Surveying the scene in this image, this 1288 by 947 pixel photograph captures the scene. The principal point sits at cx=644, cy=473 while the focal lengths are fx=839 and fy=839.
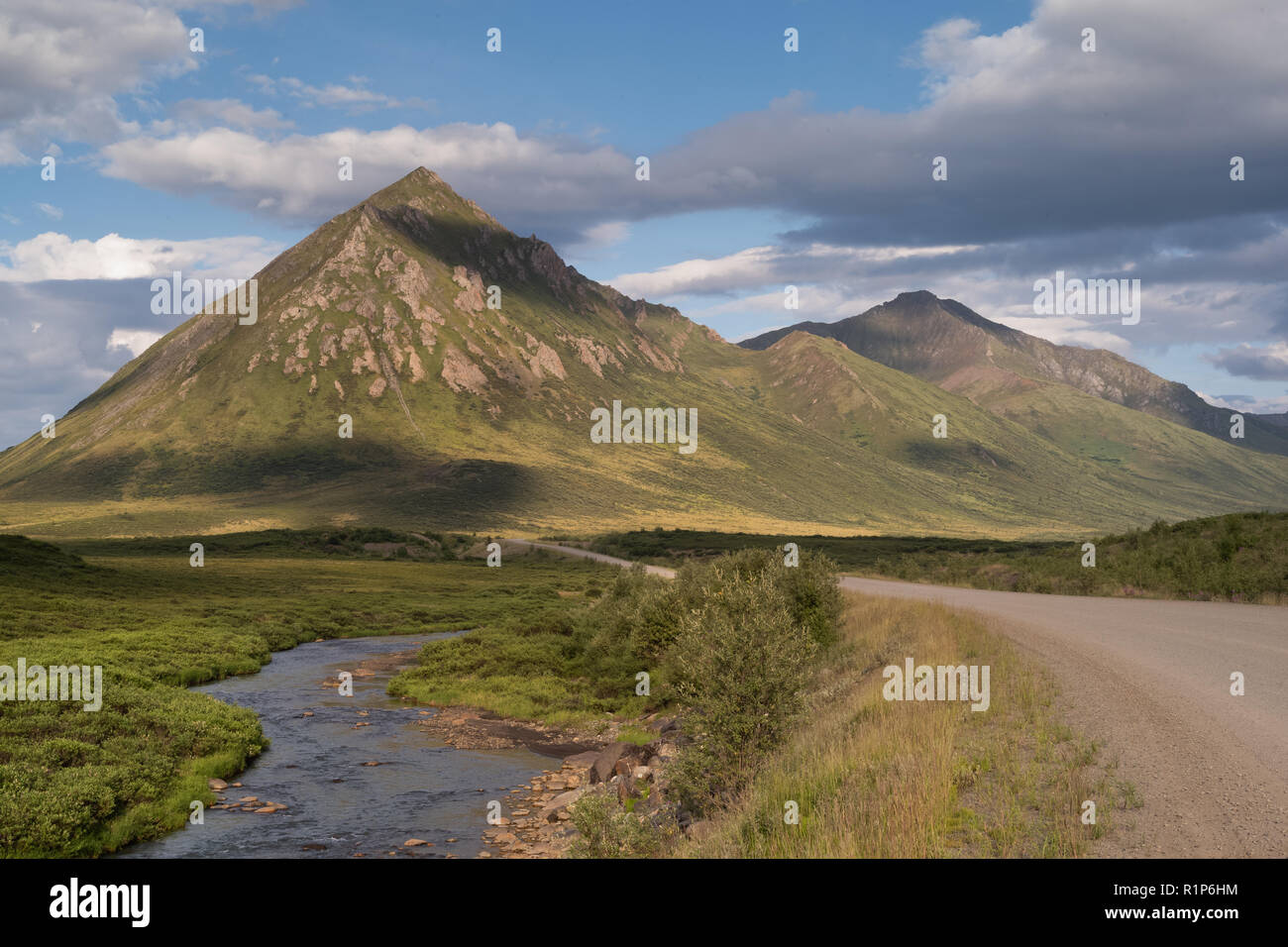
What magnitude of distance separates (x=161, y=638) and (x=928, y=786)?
44.1m

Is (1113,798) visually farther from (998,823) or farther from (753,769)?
(753,769)

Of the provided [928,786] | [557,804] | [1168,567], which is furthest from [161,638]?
[1168,567]

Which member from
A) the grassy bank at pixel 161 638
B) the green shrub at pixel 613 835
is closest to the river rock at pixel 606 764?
the green shrub at pixel 613 835

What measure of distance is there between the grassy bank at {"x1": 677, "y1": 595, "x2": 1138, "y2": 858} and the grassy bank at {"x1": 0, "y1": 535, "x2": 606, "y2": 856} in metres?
14.2

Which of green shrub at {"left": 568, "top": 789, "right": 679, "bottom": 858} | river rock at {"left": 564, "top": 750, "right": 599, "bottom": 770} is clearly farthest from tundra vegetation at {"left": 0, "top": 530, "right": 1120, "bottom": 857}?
river rock at {"left": 564, "top": 750, "right": 599, "bottom": 770}

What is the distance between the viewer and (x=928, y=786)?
10.5m

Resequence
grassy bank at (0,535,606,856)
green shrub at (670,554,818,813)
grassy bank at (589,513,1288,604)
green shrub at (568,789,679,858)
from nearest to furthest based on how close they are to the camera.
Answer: green shrub at (568,789,679,858), green shrub at (670,554,818,813), grassy bank at (0,535,606,856), grassy bank at (589,513,1288,604)

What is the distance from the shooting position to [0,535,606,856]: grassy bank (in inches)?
736

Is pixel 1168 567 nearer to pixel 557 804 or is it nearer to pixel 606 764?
pixel 606 764

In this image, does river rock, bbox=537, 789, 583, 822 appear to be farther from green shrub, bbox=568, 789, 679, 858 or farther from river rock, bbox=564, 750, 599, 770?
green shrub, bbox=568, 789, 679, 858

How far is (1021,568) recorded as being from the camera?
151 ft

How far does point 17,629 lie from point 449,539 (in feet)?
343

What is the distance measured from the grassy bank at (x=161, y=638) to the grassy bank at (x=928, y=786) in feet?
46.6
